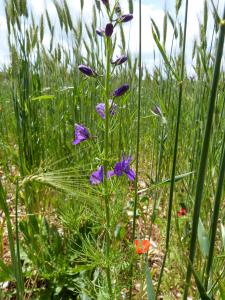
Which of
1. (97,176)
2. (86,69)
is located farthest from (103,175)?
(86,69)

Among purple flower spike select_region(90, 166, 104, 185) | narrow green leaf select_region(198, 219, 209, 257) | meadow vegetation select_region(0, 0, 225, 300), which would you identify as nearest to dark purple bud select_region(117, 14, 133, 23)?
meadow vegetation select_region(0, 0, 225, 300)

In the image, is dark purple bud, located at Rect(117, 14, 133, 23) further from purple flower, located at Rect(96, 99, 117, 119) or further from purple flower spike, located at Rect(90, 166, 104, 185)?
purple flower spike, located at Rect(90, 166, 104, 185)

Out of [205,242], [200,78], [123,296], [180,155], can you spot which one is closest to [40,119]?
[180,155]

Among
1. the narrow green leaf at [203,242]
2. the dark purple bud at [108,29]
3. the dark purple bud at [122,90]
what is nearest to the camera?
the narrow green leaf at [203,242]

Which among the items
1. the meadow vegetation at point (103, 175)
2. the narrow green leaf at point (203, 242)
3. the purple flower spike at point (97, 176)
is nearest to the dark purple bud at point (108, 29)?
the meadow vegetation at point (103, 175)

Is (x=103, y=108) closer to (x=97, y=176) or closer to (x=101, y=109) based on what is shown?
(x=101, y=109)

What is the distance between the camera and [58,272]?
123 cm

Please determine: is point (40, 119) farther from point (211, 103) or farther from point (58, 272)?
point (211, 103)

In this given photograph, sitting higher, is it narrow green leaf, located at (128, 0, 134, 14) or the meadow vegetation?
narrow green leaf, located at (128, 0, 134, 14)

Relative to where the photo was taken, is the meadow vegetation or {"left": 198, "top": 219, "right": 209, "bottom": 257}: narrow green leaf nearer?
{"left": 198, "top": 219, "right": 209, "bottom": 257}: narrow green leaf

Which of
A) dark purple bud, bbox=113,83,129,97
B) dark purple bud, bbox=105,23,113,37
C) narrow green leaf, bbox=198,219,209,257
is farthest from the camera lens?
dark purple bud, bbox=113,83,129,97

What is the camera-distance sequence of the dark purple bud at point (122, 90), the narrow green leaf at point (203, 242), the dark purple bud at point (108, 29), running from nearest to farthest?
the narrow green leaf at point (203, 242) < the dark purple bud at point (108, 29) < the dark purple bud at point (122, 90)

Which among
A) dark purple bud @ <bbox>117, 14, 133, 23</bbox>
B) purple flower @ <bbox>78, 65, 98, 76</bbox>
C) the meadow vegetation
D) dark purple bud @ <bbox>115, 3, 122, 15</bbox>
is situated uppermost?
dark purple bud @ <bbox>115, 3, 122, 15</bbox>

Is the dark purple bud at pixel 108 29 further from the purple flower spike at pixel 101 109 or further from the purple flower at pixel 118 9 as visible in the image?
the purple flower spike at pixel 101 109
